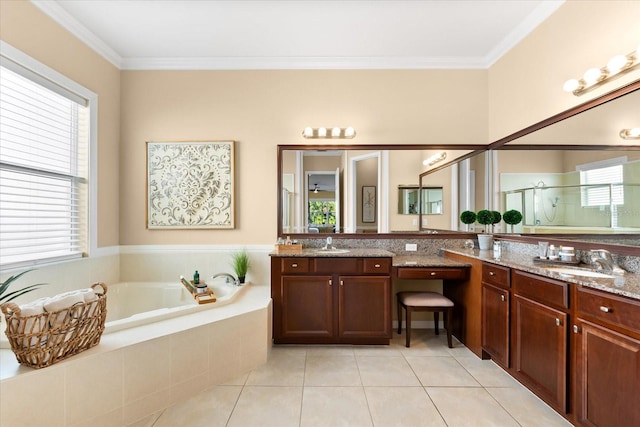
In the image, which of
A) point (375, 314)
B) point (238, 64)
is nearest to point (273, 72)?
point (238, 64)

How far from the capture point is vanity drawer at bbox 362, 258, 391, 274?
2.58 m

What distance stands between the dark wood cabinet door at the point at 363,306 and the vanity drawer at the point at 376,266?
0.18ft

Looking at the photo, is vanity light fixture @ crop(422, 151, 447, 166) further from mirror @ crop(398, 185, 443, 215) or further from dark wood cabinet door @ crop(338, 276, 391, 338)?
dark wood cabinet door @ crop(338, 276, 391, 338)

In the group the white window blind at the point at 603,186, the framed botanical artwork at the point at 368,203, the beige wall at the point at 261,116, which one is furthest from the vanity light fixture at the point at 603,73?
the framed botanical artwork at the point at 368,203

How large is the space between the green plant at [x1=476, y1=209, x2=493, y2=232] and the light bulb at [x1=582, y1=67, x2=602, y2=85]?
1.32m

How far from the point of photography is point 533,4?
230 centimetres

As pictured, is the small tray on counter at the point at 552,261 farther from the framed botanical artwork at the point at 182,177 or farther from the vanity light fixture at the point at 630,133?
the framed botanical artwork at the point at 182,177

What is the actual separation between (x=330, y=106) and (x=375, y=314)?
2.16 metres

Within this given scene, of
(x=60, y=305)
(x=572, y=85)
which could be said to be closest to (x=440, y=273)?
(x=572, y=85)

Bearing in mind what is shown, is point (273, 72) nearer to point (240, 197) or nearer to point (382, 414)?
point (240, 197)

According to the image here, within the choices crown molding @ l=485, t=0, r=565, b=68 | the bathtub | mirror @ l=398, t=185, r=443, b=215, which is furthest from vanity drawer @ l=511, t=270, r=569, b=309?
the bathtub

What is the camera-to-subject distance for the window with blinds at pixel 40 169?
2.00 metres

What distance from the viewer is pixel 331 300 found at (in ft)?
8.45

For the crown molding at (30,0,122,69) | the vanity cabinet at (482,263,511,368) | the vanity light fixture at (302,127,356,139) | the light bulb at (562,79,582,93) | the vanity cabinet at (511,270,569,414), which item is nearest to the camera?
the vanity cabinet at (511,270,569,414)
